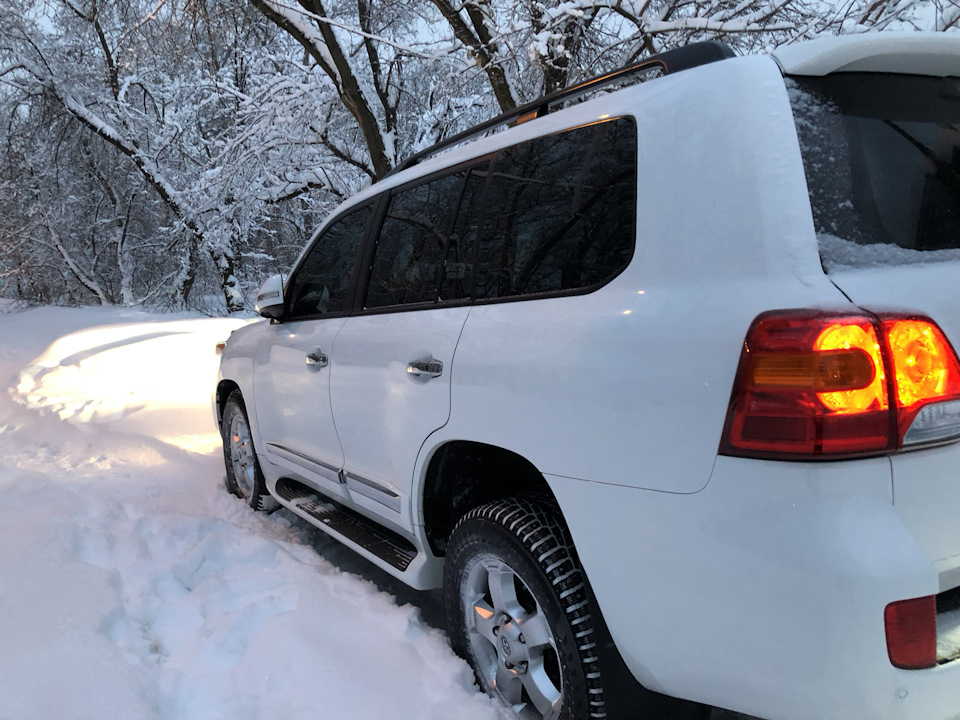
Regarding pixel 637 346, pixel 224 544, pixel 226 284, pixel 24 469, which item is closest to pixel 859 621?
pixel 637 346

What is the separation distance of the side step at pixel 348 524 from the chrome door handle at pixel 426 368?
76 centimetres

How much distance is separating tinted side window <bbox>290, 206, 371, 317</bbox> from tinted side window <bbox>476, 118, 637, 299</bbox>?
42.7 inches

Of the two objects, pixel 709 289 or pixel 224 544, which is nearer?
pixel 709 289

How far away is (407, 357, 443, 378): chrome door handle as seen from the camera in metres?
2.39

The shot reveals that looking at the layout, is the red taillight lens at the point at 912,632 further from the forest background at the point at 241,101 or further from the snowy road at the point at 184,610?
the forest background at the point at 241,101

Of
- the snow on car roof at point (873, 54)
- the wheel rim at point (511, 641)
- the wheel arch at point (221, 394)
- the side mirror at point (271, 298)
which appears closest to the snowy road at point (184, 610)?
the wheel rim at point (511, 641)

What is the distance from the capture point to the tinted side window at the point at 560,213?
1932mm

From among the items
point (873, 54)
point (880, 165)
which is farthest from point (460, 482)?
point (873, 54)

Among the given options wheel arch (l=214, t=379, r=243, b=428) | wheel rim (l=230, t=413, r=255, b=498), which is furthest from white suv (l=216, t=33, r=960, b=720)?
wheel arch (l=214, t=379, r=243, b=428)

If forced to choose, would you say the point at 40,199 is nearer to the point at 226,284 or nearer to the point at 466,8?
the point at 226,284

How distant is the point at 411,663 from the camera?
2.56 metres

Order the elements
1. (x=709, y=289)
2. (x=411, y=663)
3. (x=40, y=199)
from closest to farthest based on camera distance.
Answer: (x=709, y=289) < (x=411, y=663) < (x=40, y=199)

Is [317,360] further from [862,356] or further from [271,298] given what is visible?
[862,356]

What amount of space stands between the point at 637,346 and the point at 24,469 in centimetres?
519
